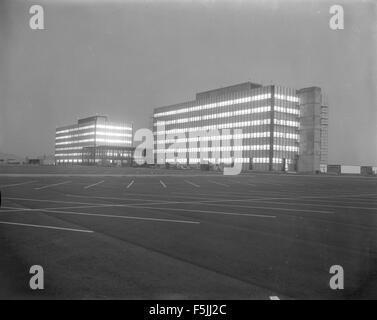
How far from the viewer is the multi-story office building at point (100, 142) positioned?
154 meters

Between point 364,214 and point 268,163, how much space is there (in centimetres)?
8487

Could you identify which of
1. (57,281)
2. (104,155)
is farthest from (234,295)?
(104,155)

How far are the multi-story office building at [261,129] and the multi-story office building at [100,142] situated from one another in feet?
163

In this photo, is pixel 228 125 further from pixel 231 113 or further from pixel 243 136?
pixel 243 136

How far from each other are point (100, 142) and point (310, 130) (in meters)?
102

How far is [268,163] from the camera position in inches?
3659

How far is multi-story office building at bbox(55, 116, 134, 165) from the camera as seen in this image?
153500 mm

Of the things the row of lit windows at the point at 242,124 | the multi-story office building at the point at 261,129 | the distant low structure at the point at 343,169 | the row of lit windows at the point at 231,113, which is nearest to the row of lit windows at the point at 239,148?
the multi-story office building at the point at 261,129

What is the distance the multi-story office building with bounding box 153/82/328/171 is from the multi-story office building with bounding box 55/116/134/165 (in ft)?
163

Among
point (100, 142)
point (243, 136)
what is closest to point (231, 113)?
point (243, 136)

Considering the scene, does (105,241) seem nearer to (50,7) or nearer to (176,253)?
(176,253)

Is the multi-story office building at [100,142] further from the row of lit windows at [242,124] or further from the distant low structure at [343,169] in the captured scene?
the distant low structure at [343,169]

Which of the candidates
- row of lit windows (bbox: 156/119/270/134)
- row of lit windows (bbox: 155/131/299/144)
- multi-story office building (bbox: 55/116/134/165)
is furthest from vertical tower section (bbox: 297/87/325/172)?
multi-story office building (bbox: 55/116/134/165)

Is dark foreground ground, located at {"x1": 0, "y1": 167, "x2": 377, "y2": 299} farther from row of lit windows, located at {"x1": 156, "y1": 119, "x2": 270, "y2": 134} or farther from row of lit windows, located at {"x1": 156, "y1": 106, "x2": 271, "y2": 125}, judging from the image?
row of lit windows, located at {"x1": 156, "y1": 106, "x2": 271, "y2": 125}
